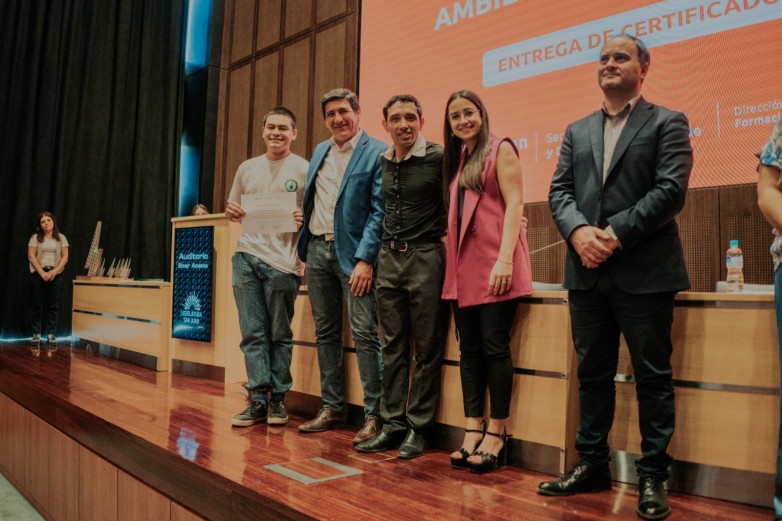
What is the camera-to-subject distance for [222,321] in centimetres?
395

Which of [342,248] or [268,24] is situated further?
[268,24]

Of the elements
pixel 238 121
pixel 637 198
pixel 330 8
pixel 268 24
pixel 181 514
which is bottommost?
pixel 181 514

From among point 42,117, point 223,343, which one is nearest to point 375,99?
point 223,343

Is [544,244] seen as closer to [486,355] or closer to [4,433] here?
[486,355]

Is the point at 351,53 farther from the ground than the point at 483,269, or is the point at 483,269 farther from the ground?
the point at 351,53

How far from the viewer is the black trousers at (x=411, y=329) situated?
7.25ft

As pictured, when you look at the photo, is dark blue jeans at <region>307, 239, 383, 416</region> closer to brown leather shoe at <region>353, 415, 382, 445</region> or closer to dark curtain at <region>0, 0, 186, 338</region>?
brown leather shoe at <region>353, 415, 382, 445</region>

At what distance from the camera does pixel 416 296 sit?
222 cm

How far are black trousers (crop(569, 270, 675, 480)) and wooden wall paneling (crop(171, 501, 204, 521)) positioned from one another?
4.03 ft

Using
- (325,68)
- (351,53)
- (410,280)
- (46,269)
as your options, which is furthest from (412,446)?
(46,269)

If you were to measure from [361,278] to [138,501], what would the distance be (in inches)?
45.6

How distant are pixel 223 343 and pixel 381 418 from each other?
6.19ft

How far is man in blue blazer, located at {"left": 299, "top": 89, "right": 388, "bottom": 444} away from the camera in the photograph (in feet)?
7.86

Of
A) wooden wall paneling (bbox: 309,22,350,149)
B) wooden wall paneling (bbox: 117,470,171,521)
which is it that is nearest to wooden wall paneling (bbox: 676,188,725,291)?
wooden wall paneling (bbox: 117,470,171,521)
